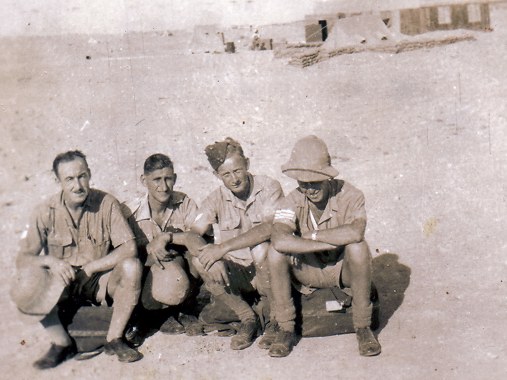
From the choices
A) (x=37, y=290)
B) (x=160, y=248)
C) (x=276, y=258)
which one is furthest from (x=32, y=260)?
(x=276, y=258)

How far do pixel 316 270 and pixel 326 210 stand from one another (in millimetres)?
421

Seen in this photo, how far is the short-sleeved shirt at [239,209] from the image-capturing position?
560 cm

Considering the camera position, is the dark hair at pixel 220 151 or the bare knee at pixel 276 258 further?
the dark hair at pixel 220 151

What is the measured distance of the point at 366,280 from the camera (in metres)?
5.01

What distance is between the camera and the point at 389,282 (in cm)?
620

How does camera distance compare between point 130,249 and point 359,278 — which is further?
point 130,249

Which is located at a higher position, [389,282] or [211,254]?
[211,254]

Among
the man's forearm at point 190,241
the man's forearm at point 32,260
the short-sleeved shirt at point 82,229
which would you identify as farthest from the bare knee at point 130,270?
the man's forearm at point 32,260

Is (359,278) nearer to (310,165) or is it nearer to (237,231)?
(310,165)

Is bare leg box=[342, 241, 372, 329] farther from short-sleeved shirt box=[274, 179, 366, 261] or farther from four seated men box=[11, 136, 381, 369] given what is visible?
short-sleeved shirt box=[274, 179, 366, 261]

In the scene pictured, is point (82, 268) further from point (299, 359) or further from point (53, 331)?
point (299, 359)

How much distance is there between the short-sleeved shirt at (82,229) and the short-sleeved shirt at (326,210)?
110 cm

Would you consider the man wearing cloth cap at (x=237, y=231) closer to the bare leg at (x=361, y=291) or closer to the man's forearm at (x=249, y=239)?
the man's forearm at (x=249, y=239)

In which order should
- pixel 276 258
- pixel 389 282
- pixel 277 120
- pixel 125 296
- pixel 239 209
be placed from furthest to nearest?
pixel 277 120, pixel 389 282, pixel 239 209, pixel 125 296, pixel 276 258
